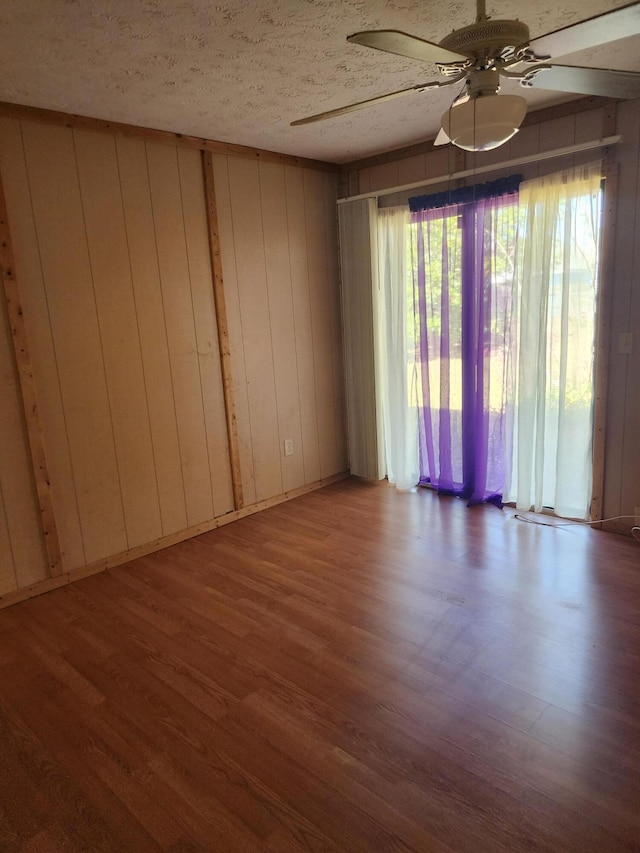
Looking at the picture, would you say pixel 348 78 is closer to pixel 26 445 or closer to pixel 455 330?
pixel 455 330

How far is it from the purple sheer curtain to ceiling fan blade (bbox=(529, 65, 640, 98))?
1491 millimetres

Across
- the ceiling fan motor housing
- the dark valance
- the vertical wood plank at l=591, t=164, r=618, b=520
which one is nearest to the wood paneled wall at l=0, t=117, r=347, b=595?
the dark valance

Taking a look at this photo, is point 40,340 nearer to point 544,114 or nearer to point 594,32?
point 594,32

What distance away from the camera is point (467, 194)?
3.67m

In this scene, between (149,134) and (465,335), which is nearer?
(149,134)

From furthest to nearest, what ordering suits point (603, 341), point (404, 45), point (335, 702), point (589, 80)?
1. point (603, 341)
2. point (335, 702)
3. point (589, 80)
4. point (404, 45)

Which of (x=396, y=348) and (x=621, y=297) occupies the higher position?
(x=621, y=297)

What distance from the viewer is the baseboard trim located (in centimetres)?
301

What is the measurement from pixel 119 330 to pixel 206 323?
62 cm

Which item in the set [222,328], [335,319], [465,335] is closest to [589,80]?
[465,335]

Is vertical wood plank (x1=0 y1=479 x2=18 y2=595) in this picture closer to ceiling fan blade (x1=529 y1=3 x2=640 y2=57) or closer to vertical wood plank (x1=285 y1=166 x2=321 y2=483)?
vertical wood plank (x1=285 y1=166 x2=321 y2=483)

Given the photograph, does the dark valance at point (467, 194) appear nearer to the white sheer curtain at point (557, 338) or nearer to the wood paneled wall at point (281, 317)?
the white sheer curtain at point (557, 338)

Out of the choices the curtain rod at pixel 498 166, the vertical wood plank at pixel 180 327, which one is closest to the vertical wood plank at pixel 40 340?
the vertical wood plank at pixel 180 327

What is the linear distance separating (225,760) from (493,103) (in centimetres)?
228
